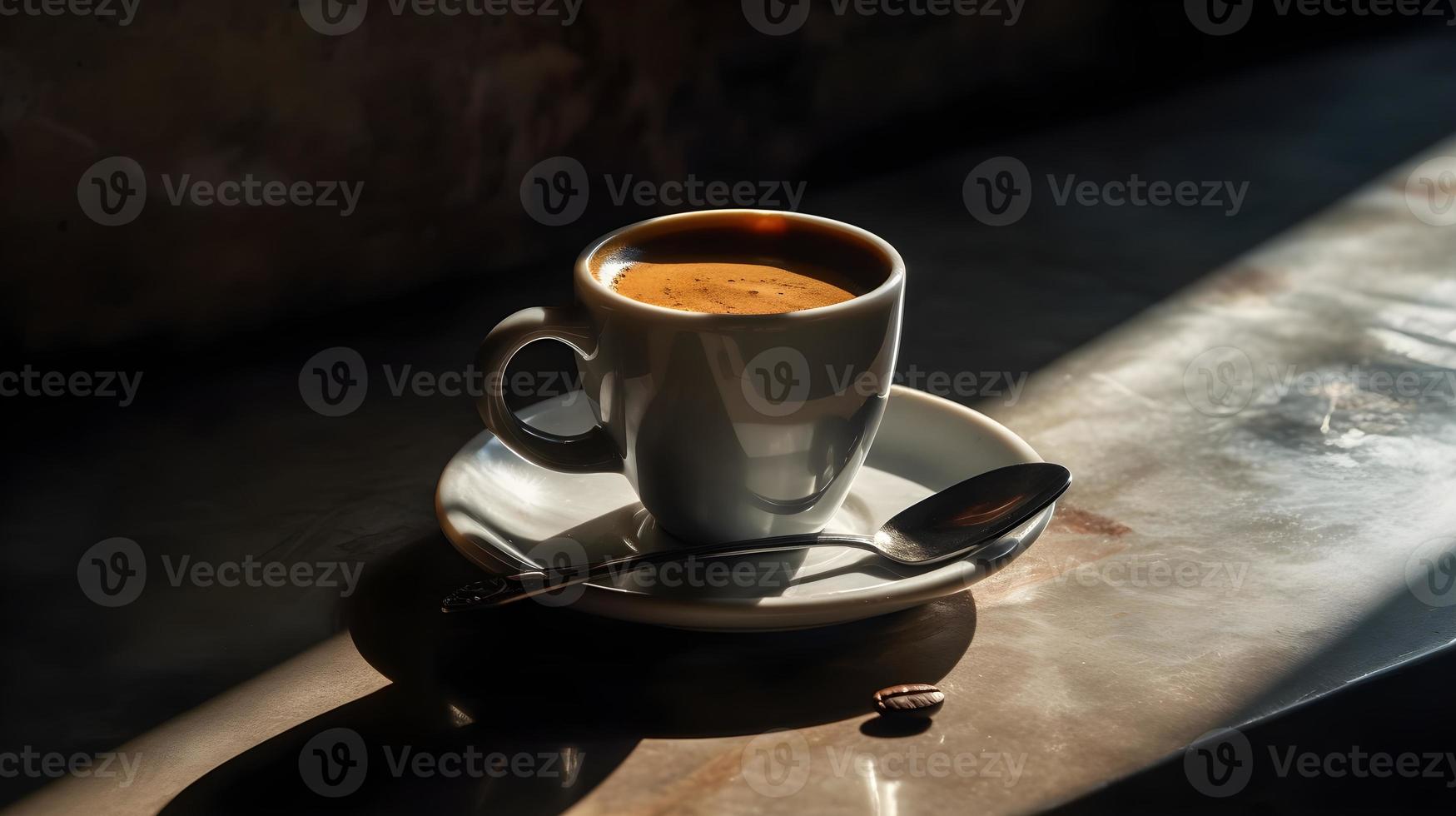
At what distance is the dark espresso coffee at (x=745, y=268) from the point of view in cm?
79

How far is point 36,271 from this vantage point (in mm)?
1045

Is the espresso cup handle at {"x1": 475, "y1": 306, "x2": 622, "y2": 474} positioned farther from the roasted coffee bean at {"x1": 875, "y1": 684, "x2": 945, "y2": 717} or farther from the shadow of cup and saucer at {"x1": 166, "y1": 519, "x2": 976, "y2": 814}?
the roasted coffee bean at {"x1": 875, "y1": 684, "x2": 945, "y2": 717}

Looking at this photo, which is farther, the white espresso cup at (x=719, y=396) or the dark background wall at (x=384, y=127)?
the dark background wall at (x=384, y=127)

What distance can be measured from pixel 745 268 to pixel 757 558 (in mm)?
203

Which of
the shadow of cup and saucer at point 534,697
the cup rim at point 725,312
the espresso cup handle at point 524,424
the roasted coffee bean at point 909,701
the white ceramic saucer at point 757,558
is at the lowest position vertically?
the shadow of cup and saucer at point 534,697

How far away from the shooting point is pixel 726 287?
0.81 m

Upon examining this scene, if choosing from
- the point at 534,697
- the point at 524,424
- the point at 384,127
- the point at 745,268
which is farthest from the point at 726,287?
the point at 384,127

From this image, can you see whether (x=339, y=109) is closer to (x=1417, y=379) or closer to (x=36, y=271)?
(x=36, y=271)

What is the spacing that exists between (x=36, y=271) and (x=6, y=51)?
176 millimetres

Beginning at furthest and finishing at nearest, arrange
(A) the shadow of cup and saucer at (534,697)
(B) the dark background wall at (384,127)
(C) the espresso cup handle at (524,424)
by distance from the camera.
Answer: (B) the dark background wall at (384,127) → (C) the espresso cup handle at (524,424) → (A) the shadow of cup and saucer at (534,697)

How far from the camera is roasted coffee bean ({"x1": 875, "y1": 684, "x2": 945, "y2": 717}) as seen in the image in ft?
2.18

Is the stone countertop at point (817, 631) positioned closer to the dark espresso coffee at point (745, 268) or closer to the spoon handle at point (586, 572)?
the spoon handle at point (586, 572)

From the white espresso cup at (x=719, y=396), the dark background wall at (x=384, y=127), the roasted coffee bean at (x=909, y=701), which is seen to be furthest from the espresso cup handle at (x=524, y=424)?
the dark background wall at (x=384, y=127)

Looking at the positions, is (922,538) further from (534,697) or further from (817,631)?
(534,697)
